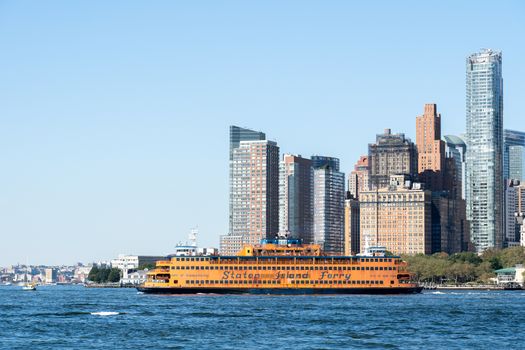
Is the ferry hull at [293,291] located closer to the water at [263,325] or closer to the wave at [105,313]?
the water at [263,325]

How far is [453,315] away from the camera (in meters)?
138

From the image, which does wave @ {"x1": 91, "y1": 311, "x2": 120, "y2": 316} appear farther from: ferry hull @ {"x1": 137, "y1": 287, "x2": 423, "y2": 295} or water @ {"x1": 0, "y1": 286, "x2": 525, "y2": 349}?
ferry hull @ {"x1": 137, "y1": 287, "x2": 423, "y2": 295}

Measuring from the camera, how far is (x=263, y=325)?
11738 centimetres

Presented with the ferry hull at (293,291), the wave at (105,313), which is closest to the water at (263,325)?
the wave at (105,313)

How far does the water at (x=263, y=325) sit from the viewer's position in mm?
99375

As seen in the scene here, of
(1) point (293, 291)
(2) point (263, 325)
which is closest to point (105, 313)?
(2) point (263, 325)

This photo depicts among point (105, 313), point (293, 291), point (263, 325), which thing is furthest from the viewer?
point (293, 291)

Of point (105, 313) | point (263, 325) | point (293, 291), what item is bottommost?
point (263, 325)

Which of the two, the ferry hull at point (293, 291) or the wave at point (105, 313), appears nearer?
the wave at point (105, 313)

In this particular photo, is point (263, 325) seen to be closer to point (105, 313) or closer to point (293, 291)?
point (105, 313)

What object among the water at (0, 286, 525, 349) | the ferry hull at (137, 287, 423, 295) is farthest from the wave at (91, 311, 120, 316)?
the ferry hull at (137, 287, 423, 295)

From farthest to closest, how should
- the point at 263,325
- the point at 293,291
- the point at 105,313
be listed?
1. the point at 293,291
2. the point at 105,313
3. the point at 263,325

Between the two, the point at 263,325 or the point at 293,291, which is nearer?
the point at 263,325

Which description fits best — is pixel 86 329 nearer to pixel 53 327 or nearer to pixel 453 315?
pixel 53 327
